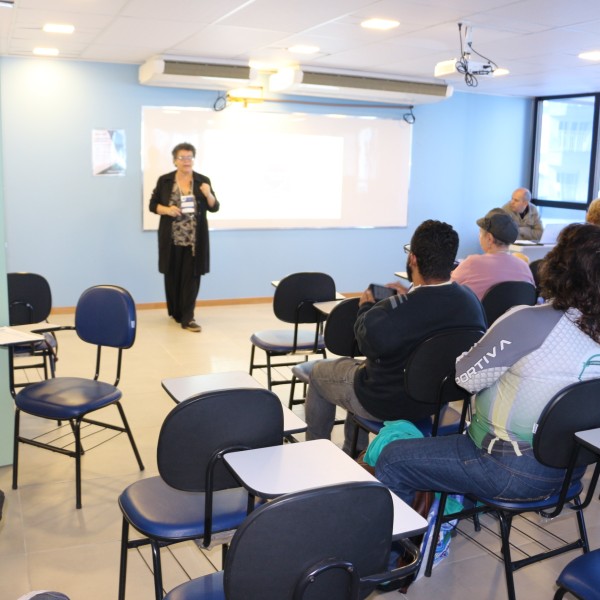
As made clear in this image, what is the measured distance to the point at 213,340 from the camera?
263 inches

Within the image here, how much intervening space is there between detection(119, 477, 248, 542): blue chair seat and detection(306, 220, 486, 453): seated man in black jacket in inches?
35.0

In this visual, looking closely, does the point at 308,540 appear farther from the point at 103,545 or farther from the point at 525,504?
the point at 103,545

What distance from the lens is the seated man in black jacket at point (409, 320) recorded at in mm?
2982

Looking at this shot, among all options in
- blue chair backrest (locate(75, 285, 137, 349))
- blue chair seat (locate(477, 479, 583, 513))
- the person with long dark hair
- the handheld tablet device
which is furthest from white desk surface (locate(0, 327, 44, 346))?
blue chair seat (locate(477, 479, 583, 513))

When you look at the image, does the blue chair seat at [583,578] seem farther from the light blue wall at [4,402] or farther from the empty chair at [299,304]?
the light blue wall at [4,402]

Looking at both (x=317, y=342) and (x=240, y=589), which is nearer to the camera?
(x=240, y=589)

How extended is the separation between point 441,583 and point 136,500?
4.17ft

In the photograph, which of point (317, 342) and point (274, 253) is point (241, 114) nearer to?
point (274, 253)

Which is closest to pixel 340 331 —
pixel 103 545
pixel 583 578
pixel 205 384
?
pixel 205 384

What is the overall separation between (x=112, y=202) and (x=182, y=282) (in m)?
1.26

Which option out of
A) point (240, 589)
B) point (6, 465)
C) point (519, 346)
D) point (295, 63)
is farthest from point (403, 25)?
point (240, 589)

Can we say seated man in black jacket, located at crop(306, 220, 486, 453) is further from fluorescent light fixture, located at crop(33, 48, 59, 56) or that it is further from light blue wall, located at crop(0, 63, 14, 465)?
fluorescent light fixture, located at crop(33, 48, 59, 56)

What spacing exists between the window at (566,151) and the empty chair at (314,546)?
27.8 feet

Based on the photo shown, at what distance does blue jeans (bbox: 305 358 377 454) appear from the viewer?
3.40m
